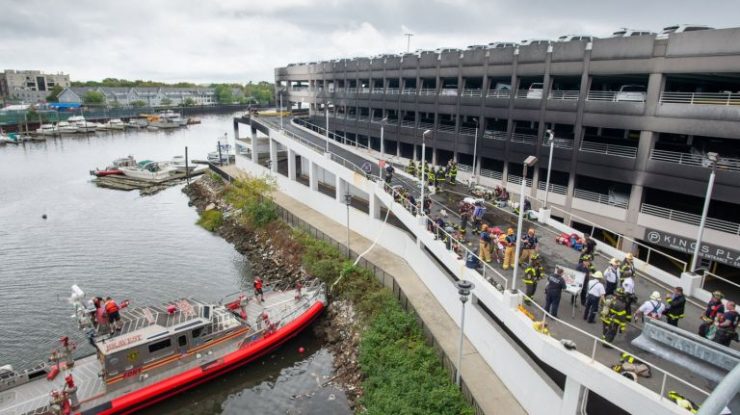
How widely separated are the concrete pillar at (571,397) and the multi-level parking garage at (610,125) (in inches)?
331

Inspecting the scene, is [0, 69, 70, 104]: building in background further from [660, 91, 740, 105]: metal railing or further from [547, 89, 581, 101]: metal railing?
[660, 91, 740, 105]: metal railing

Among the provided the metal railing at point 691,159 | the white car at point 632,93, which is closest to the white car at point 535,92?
the white car at point 632,93

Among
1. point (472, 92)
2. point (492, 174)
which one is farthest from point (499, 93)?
point (492, 174)

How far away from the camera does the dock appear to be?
57.4 metres

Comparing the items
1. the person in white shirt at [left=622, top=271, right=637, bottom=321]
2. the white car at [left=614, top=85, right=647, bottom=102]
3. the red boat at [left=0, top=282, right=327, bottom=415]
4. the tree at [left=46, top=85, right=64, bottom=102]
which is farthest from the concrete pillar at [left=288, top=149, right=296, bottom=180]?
the tree at [left=46, top=85, right=64, bottom=102]

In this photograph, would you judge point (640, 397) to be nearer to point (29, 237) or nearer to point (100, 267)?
point (100, 267)

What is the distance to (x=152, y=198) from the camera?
174ft

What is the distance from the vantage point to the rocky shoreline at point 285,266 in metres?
21.2

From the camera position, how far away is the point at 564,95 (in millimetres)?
30562

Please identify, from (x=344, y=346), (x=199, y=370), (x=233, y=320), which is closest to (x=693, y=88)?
(x=344, y=346)

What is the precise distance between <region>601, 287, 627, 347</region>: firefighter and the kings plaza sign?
13.7 meters

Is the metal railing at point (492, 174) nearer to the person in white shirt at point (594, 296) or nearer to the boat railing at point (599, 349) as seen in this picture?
the boat railing at point (599, 349)

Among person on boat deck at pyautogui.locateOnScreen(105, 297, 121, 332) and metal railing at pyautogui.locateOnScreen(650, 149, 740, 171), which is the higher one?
metal railing at pyautogui.locateOnScreen(650, 149, 740, 171)

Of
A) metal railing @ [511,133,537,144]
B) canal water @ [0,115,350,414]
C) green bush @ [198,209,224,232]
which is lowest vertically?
canal water @ [0,115,350,414]
